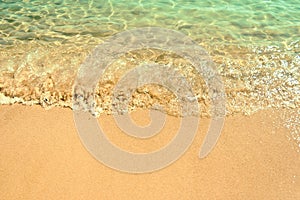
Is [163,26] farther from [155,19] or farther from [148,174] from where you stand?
[148,174]

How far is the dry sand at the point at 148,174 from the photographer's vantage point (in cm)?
312

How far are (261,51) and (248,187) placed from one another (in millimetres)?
3019

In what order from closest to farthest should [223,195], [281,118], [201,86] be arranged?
1. [223,195]
2. [281,118]
3. [201,86]

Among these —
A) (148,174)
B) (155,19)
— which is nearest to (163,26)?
(155,19)

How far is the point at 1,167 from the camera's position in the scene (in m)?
3.30

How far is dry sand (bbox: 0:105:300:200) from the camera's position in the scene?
3.12m

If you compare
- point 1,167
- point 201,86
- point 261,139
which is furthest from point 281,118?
point 1,167

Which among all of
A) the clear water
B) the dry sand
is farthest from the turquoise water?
the dry sand

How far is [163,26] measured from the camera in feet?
20.5

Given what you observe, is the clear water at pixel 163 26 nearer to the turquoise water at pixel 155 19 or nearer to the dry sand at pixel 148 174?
the turquoise water at pixel 155 19

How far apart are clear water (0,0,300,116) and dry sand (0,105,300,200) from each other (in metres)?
0.50

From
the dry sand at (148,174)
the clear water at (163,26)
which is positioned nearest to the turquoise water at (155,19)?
the clear water at (163,26)

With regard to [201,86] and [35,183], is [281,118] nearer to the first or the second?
[201,86]

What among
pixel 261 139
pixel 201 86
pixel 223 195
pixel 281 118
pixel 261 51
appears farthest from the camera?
pixel 261 51
